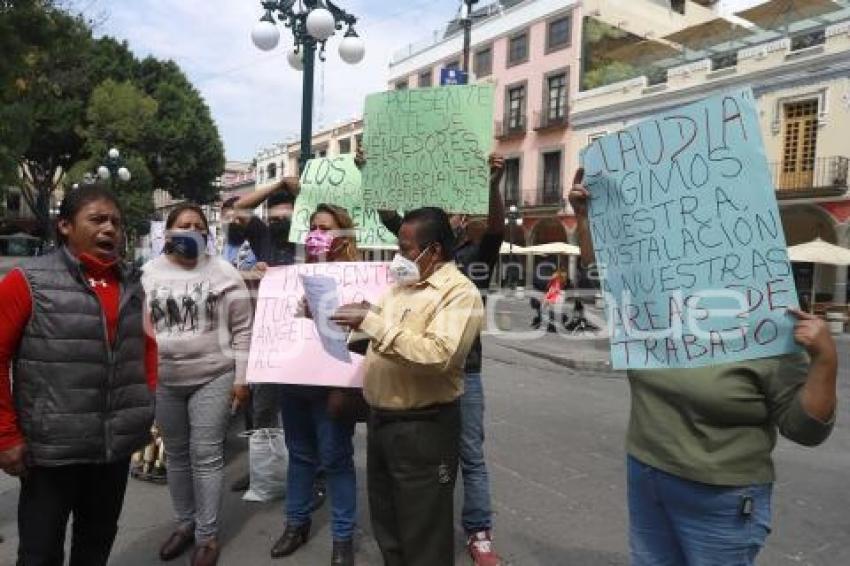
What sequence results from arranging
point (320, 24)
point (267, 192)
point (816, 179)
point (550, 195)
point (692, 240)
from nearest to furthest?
point (692, 240)
point (267, 192)
point (320, 24)
point (816, 179)
point (550, 195)

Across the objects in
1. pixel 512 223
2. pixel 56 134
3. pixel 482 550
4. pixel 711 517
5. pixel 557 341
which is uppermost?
pixel 56 134

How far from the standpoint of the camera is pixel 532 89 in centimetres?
3497

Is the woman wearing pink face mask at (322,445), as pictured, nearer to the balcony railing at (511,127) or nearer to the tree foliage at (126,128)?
the tree foliage at (126,128)

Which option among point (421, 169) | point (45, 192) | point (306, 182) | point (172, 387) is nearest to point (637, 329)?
point (421, 169)

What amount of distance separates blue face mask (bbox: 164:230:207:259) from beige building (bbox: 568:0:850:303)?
66.5 feet

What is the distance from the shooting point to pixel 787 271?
1.92m

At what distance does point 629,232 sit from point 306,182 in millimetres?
2730

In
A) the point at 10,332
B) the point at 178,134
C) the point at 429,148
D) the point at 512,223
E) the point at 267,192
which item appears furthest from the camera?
the point at 178,134

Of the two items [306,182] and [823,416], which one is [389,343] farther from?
[306,182]

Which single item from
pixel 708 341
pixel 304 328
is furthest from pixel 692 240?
pixel 304 328

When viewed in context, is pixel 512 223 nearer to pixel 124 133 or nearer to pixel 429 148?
pixel 124 133

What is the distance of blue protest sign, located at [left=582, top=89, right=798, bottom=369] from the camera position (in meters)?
1.95

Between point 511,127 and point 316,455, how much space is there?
3412 cm

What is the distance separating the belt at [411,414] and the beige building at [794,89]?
20.5 m
